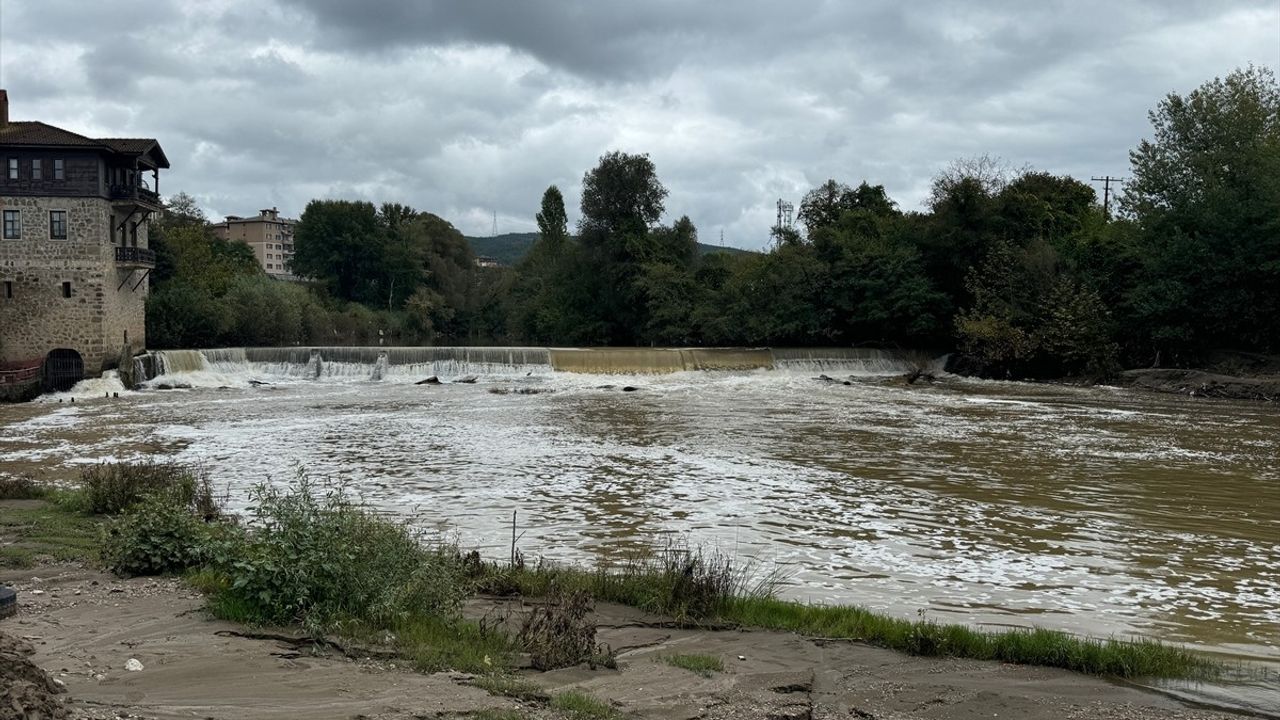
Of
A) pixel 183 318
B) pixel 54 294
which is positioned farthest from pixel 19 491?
pixel 183 318

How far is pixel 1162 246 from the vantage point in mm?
35312

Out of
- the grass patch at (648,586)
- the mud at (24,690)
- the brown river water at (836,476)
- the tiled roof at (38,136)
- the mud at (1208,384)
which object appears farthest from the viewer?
the tiled roof at (38,136)

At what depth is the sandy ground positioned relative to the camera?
502 cm

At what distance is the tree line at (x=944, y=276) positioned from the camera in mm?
33938

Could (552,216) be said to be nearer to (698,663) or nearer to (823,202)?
(823,202)

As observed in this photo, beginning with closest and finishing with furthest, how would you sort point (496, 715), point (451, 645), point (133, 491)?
point (496, 715) < point (451, 645) < point (133, 491)

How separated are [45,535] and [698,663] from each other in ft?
22.1

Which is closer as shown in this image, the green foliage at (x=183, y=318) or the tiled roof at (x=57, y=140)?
the tiled roof at (x=57, y=140)

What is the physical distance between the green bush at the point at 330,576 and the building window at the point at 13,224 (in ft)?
104

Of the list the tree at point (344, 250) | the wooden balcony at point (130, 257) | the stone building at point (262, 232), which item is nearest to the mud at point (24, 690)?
the wooden balcony at point (130, 257)

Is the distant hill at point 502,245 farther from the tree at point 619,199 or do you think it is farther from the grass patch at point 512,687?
the grass patch at point 512,687

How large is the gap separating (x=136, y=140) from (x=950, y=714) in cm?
3729

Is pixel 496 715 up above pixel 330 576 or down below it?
below

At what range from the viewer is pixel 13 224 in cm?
3284
